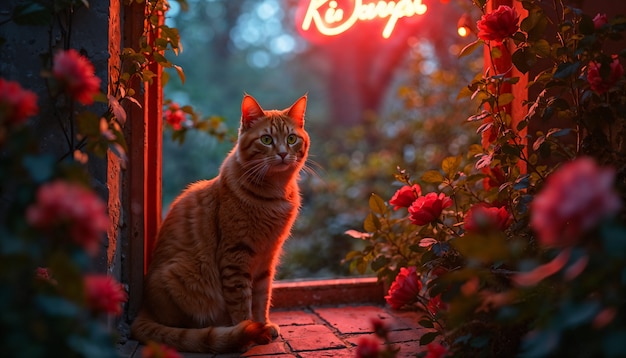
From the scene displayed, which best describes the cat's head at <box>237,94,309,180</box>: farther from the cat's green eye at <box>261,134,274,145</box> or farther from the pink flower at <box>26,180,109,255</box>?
the pink flower at <box>26,180,109,255</box>

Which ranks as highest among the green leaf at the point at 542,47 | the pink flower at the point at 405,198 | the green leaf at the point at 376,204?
the green leaf at the point at 542,47

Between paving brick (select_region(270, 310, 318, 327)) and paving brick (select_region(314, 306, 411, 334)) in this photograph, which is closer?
paving brick (select_region(314, 306, 411, 334))

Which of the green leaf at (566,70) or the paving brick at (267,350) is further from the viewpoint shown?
the paving brick at (267,350)

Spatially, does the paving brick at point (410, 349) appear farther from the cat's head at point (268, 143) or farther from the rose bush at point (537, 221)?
the cat's head at point (268, 143)

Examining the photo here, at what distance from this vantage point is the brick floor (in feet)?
8.20

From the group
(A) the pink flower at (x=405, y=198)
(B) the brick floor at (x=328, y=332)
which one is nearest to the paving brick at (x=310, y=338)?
(B) the brick floor at (x=328, y=332)

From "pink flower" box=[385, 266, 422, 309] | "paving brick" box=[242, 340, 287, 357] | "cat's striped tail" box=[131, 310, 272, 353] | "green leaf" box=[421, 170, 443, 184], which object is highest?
"green leaf" box=[421, 170, 443, 184]

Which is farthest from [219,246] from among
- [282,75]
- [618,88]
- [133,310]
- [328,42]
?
[282,75]

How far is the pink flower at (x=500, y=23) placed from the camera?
2.18 m

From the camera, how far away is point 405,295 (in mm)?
2287

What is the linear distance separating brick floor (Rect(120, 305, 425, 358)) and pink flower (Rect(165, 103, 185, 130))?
1250mm

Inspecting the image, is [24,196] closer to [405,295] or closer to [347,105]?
[405,295]

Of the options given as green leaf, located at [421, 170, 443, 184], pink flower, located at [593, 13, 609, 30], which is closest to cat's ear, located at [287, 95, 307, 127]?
green leaf, located at [421, 170, 443, 184]

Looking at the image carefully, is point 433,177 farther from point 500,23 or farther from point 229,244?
point 229,244
